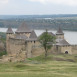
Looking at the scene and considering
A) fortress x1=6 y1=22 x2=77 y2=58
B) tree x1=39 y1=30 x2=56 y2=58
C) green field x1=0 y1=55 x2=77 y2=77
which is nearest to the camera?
green field x1=0 y1=55 x2=77 y2=77

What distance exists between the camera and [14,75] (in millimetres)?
24578

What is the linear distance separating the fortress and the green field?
11.2ft

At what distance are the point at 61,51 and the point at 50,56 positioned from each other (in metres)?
4.05

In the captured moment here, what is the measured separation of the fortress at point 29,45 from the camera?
4247 cm

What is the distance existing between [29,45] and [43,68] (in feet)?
43.4

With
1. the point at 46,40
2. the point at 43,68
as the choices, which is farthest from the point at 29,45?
the point at 43,68

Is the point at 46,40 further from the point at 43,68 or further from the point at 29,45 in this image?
the point at 43,68

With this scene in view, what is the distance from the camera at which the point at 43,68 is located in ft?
97.1

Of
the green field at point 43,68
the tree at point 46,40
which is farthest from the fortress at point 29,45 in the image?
the green field at point 43,68

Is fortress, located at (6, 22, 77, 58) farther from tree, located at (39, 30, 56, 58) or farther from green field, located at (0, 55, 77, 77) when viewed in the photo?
green field, located at (0, 55, 77, 77)

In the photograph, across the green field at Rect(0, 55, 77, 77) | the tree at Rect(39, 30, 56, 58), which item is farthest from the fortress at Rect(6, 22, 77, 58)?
the green field at Rect(0, 55, 77, 77)

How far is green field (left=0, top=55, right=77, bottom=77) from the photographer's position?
25203 mm

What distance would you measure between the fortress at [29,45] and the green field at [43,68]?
11.2 feet

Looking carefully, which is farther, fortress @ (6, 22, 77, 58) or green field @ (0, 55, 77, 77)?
fortress @ (6, 22, 77, 58)
